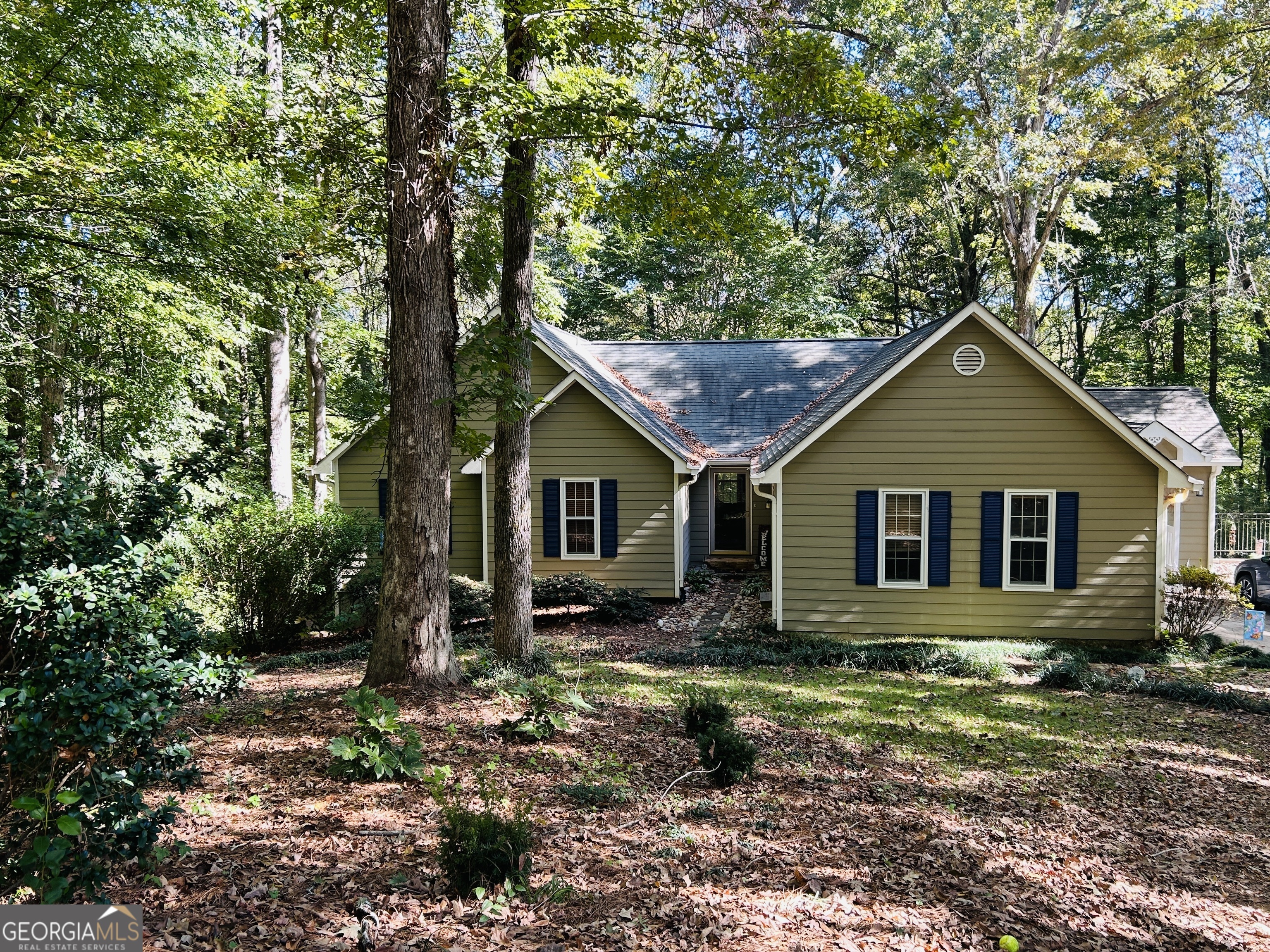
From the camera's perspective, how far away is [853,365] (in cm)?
1952

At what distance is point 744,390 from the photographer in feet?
62.6

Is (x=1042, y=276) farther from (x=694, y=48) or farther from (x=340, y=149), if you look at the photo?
(x=340, y=149)

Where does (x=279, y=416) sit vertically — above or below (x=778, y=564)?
above

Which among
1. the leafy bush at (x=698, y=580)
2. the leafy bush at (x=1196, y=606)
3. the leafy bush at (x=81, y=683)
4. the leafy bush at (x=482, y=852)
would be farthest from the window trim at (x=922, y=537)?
the leafy bush at (x=81, y=683)

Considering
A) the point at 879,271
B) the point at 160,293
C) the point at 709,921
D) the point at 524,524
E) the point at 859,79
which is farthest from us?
the point at 879,271

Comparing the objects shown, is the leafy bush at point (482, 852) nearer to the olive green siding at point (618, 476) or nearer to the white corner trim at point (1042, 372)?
the white corner trim at point (1042, 372)

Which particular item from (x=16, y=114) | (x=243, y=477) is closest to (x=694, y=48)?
(x=16, y=114)

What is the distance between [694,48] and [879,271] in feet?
91.7

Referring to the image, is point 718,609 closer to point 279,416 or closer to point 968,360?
point 968,360

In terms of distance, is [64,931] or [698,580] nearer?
[64,931]

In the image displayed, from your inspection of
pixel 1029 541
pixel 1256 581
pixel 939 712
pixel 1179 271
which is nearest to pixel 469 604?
pixel 939 712

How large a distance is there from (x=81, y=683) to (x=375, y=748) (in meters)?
2.20

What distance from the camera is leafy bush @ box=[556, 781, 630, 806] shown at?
471 cm

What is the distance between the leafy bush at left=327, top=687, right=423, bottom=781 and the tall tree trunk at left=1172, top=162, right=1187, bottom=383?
28.8 metres
